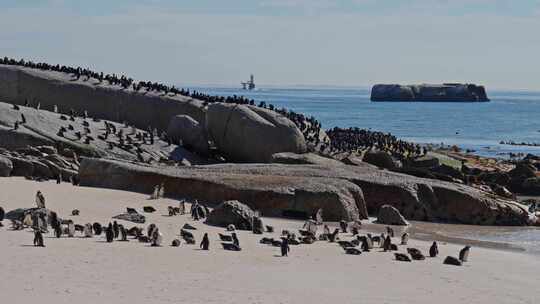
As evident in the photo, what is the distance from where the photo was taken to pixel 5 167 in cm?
2544

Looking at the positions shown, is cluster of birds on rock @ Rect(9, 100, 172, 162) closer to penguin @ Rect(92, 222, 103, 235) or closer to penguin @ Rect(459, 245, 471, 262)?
penguin @ Rect(92, 222, 103, 235)

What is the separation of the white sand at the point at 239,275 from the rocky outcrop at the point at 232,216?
1.38 meters

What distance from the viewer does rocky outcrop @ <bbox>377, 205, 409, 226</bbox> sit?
23828 millimetres

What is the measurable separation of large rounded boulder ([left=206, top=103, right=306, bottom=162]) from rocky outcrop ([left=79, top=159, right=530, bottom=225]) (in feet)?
21.7

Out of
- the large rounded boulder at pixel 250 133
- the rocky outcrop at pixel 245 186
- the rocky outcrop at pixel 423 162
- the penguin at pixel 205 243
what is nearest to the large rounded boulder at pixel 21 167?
the rocky outcrop at pixel 245 186

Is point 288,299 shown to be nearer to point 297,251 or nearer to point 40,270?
point 40,270

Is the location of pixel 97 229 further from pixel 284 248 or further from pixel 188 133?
pixel 188 133

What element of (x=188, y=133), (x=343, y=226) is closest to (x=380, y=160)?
(x=188, y=133)

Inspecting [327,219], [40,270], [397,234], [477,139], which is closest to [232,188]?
[327,219]

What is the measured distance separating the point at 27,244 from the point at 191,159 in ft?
61.3

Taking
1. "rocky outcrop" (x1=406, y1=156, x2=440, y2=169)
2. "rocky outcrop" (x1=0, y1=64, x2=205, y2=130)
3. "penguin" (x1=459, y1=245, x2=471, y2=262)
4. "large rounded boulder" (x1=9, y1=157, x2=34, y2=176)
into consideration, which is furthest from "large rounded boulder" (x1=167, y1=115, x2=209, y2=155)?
"penguin" (x1=459, y1=245, x2=471, y2=262)

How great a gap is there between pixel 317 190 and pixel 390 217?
6.15 feet

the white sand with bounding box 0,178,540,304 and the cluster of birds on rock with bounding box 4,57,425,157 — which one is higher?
the cluster of birds on rock with bounding box 4,57,425,157

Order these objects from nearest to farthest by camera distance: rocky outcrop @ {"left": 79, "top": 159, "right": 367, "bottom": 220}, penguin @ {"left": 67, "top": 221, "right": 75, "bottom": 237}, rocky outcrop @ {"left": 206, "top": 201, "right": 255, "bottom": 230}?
penguin @ {"left": 67, "top": 221, "right": 75, "bottom": 237}, rocky outcrop @ {"left": 206, "top": 201, "right": 255, "bottom": 230}, rocky outcrop @ {"left": 79, "top": 159, "right": 367, "bottom": 220}
